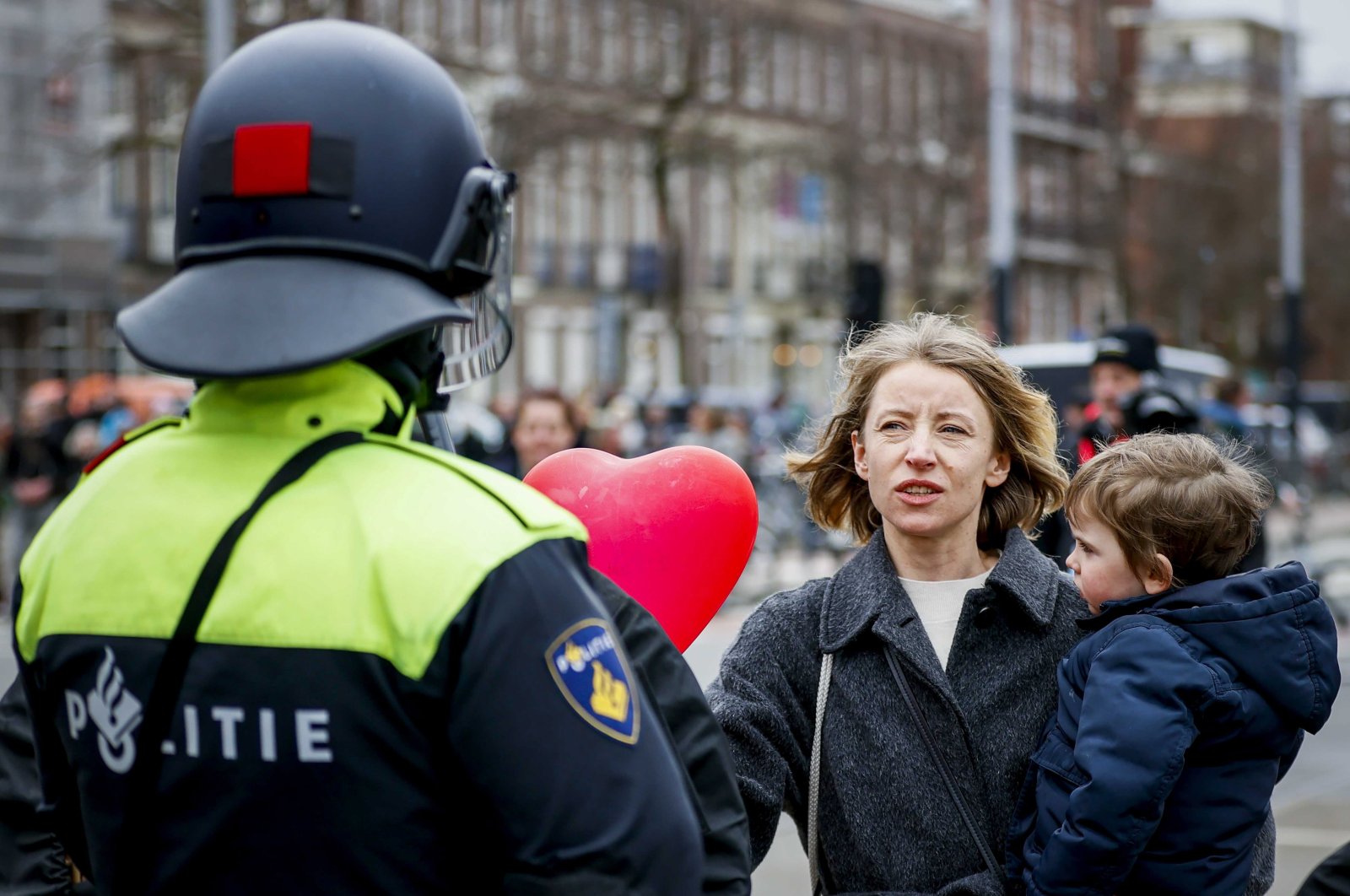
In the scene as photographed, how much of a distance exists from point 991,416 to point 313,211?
4.68ft

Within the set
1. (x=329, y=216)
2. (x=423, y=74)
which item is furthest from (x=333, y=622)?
(x=423, y=74)

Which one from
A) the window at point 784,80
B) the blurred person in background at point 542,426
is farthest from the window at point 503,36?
the window at point 784,80

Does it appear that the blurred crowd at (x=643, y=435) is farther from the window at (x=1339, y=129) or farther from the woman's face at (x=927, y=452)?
the window at (x=1339, y=129)

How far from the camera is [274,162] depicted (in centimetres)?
165

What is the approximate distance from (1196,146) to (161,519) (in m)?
48.0

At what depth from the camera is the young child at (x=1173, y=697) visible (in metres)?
2.35

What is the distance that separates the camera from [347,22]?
1.80m

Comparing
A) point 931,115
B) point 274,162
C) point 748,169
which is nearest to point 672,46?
point 748,169

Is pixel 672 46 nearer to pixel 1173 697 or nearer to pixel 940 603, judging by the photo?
pixel 940 603

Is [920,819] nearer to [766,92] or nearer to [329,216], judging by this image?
[329,216]

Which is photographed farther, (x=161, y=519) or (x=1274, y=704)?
(x=1274, y=704)

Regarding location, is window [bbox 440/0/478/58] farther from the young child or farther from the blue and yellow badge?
the blue and yellow badge

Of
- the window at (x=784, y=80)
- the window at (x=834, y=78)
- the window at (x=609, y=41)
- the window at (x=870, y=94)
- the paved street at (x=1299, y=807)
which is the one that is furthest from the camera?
the window at (x=834, y=78)

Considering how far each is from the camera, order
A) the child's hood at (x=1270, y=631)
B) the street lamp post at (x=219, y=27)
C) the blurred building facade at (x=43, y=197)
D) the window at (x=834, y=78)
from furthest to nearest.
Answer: the window at (x=834, y=78) < the blurred building facade at (x=43, y=197) < the street lamp post at (x=219, y=27) < the child's hood at (x=1270, y=631)
